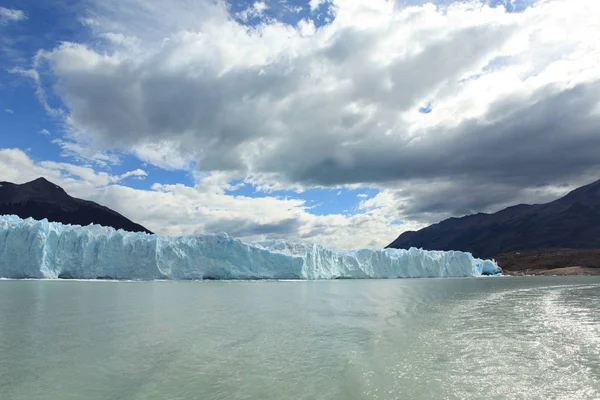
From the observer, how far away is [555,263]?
93875 mm

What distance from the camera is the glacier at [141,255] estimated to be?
→ 132 ft

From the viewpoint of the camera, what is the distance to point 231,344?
10891 millimetres

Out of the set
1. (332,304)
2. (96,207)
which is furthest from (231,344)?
(96,207)

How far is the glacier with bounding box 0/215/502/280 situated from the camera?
40.3 m

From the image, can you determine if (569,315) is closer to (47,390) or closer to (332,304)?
(332,304)

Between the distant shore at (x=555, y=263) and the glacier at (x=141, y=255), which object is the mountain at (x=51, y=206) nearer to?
the glacier at (x=141, y=255)

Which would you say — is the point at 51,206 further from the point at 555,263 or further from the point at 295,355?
the point at 295,355

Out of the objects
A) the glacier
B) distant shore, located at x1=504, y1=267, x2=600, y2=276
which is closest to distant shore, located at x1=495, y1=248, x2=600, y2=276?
distant shore, located at x1=504, y1=267, x2=600, y2=276

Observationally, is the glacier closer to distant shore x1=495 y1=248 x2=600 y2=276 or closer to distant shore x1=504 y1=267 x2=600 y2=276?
distant shore x1=504 y1=267 x2=600 y2=276

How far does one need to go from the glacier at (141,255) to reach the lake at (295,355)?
2679 cm

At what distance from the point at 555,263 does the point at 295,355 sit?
103 m

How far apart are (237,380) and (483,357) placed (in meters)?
5.50

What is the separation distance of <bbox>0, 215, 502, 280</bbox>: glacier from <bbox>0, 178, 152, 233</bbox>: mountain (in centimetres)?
9410

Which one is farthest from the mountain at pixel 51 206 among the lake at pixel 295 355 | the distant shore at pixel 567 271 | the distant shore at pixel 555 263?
the lake at pixel 295 355
